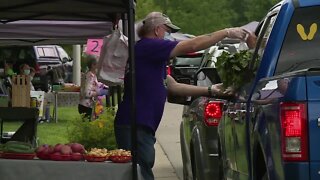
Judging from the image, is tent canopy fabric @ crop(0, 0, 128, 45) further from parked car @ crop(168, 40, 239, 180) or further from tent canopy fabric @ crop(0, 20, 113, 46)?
parked car @ crop(168, 40, 239, 180)

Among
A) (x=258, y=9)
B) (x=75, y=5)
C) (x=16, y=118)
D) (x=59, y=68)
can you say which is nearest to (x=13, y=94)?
(x=16, y=118)

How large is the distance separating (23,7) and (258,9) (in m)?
47.4

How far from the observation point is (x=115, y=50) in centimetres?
645

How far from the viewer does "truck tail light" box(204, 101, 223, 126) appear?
7.57 m

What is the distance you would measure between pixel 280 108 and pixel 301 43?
3.59ft

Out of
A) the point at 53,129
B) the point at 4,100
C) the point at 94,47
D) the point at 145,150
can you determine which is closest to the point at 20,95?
the point at 4,100

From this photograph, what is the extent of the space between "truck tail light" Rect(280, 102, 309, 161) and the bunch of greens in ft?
5.35

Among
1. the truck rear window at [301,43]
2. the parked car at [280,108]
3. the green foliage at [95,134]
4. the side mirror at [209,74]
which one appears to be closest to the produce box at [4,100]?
the green foliage at [95,134]

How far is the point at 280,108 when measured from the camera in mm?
4523

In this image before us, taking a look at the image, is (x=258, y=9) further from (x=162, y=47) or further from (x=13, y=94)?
(x=162, y=47)

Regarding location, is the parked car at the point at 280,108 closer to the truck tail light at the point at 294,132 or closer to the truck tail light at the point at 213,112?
the truck tail light at the point at 294,132

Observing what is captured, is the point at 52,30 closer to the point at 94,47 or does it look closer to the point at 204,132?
the point at 94,47

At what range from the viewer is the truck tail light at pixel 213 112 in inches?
298

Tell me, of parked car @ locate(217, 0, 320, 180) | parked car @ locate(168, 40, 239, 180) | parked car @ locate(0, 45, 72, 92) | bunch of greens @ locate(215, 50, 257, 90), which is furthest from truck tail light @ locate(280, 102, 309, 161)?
parked car @ locate(0, 45, 72, 92)
